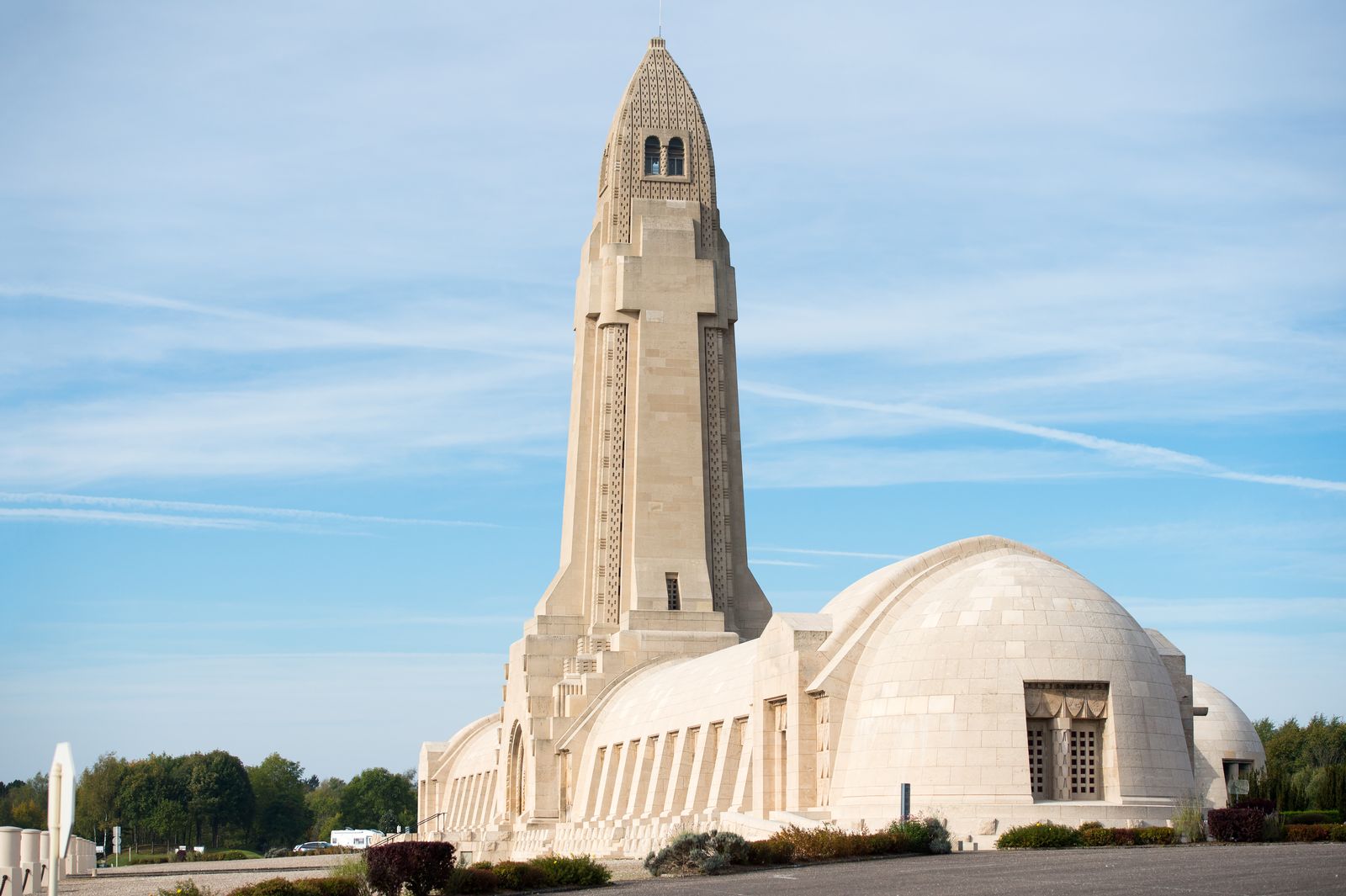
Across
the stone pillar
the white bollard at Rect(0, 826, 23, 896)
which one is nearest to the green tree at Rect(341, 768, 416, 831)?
the stone pillar

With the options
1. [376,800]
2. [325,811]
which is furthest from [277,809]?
[325,811]

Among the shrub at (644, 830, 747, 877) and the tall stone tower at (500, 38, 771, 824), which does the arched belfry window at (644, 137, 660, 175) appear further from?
the shrub at (644, 830, 747, 877)

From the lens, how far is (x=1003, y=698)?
31312mm

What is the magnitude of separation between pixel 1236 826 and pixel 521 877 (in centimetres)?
1261

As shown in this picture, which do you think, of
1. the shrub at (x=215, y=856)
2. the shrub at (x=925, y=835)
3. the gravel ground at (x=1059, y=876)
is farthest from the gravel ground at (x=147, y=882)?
the shrub at (x=215, y=856)

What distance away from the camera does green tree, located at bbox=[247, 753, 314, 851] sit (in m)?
116

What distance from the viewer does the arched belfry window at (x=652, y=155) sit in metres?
62.3

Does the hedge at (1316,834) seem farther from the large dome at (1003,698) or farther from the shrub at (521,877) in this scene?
the shrub at (521,877)

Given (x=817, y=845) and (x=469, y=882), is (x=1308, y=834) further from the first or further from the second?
(x=469, y=882)

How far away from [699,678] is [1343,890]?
27862 mm

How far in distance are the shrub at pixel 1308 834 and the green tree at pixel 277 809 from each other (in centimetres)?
9254

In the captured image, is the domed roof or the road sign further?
the domed roof

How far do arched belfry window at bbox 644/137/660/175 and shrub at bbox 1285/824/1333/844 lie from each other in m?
38.9

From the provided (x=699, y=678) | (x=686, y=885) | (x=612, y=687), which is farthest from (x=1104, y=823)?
(x=612, y=687)
